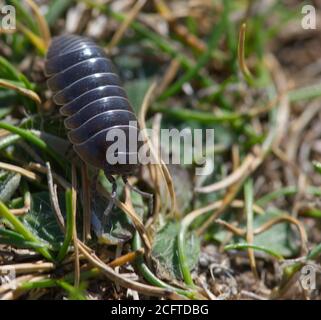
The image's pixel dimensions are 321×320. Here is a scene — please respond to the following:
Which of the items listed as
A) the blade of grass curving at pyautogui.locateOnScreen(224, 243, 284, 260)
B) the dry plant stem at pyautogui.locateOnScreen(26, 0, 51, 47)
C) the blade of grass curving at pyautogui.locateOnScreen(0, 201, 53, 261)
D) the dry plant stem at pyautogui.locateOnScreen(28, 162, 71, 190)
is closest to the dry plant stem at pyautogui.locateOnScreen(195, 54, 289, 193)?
the blade of grass curving at pyautogui.locateOnScreen(224, 243, 284, 260)

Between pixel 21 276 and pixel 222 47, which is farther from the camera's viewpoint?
pixel 222 47

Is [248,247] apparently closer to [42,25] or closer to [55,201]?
[55,201]

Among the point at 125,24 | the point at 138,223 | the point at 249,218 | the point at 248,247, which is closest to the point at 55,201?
the point at 138,223

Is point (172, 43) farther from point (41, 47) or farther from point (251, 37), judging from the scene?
point (41, 47)

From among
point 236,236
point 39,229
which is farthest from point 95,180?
point 236,236

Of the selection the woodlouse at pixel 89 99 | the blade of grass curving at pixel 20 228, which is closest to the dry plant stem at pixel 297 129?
the woodlouse at pixel 89 99

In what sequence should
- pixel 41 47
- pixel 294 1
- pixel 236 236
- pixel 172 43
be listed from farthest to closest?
pixel 294 1 → pixel 172 43 → pixel 41 47 → pixel 236 236

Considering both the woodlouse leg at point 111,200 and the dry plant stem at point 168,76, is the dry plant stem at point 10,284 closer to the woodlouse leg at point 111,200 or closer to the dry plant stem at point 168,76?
the woodlouse leg at point 111,200
